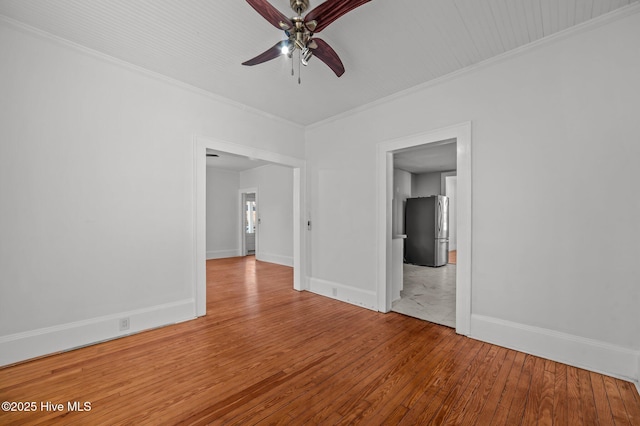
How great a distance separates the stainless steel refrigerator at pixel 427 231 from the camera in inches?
269

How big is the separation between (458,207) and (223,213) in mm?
7080

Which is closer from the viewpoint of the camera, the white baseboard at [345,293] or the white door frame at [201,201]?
the white door frame at [201,201]

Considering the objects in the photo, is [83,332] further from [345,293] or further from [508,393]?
[508,393]

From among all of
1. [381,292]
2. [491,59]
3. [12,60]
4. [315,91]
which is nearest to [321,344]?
[381,292]

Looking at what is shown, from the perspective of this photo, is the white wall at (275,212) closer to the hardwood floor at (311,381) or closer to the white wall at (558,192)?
the hardwood floor at (311,381)

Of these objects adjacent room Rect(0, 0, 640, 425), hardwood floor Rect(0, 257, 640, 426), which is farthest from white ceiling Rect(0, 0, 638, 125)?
hardwood floor Rect(0, 257, 640, 426)

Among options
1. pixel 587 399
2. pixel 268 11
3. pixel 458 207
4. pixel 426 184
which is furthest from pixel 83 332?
pixel 426 184

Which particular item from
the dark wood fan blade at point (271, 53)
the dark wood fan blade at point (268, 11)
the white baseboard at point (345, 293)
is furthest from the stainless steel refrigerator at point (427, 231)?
the dark wood fan blade at point (268, 11)

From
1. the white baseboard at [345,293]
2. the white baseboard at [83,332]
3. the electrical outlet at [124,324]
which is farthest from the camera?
the white baseboard at [345,293]

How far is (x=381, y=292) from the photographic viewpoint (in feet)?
11.5

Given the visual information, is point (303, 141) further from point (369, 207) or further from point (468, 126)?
point (468, 126)

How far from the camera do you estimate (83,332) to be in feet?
8.27

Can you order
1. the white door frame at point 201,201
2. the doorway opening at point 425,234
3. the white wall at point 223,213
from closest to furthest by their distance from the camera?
the white door frame at point 201,201 < the doorway opening at point 425,234 < the white wall at point 223,213

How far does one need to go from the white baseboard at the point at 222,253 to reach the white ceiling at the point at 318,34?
5772mm
